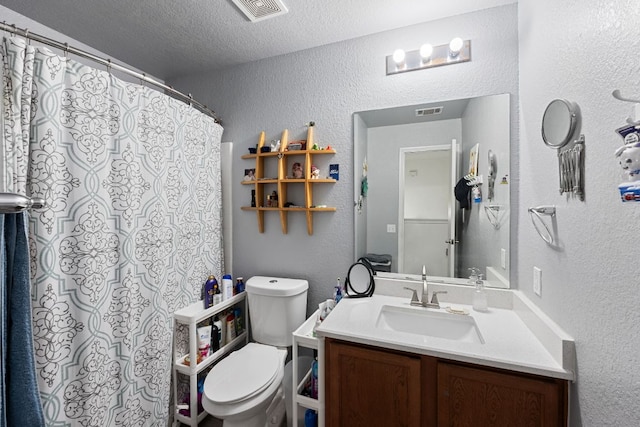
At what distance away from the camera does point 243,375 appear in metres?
1.51

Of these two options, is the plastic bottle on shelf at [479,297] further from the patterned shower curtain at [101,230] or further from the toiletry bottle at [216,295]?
the patterned shower curtain at [101,230]

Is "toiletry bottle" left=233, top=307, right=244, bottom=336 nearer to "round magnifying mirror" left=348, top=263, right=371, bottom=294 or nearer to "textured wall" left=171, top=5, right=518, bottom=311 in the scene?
"textured wall" left=171, top=5, right=518, bottom=311

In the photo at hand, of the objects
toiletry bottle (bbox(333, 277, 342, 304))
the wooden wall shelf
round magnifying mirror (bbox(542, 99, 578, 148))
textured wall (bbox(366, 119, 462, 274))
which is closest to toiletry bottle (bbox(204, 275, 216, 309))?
the wooden wall shelf

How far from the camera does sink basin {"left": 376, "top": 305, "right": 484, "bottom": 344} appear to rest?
4.58ft

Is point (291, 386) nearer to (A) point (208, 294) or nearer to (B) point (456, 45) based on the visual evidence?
(A) point (208, 294)

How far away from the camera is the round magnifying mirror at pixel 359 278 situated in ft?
5.66

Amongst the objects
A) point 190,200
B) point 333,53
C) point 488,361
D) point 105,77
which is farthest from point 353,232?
point 105,77

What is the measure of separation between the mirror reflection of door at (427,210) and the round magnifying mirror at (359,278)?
0.72 feet

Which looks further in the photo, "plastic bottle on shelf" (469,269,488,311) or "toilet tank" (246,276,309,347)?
"toilet tank" (246,276,309,347)

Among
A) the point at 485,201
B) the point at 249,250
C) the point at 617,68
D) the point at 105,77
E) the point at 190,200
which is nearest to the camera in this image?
the point at 617,68

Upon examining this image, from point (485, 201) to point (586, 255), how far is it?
727 mm

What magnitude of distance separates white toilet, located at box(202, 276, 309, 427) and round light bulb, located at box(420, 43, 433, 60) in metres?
1.61

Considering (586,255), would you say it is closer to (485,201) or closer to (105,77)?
(485,201)

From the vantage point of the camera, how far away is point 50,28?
5.64 ft
